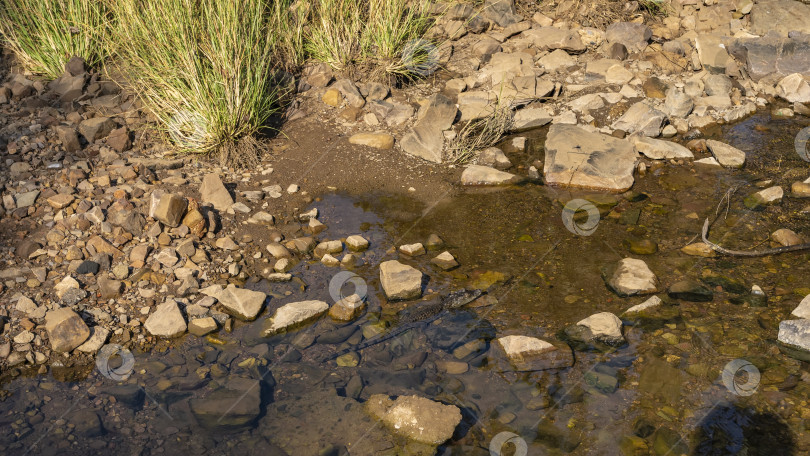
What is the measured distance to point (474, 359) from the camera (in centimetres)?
347

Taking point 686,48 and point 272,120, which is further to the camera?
point 686,48

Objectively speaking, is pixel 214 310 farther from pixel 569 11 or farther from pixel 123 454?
pixel 569 11

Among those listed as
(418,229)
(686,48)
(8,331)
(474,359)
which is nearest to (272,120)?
(418,229)

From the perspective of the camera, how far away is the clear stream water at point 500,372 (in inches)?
118

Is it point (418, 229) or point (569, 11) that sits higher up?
point (569, 11)

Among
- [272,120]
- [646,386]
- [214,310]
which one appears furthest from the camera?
[272,120]

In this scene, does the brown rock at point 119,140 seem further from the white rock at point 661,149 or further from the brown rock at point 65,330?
the white rock at point 661,149

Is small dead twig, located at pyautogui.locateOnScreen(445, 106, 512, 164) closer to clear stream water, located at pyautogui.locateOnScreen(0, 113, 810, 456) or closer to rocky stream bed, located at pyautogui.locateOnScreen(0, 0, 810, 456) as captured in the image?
rocky stream bed, located at pyautogui.locateOnScreen(0, 0, 810, 456)

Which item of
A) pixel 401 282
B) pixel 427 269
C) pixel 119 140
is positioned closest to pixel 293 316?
pixel 401 282

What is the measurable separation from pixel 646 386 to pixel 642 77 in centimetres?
404

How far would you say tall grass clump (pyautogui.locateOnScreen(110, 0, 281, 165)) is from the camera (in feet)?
16.7

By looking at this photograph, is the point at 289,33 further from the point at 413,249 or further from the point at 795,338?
the point at 795,338

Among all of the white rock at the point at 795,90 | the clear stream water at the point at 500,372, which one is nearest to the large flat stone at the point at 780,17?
the white rock at the point at 795,90

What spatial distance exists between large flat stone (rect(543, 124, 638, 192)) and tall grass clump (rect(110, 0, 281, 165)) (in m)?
2.39
